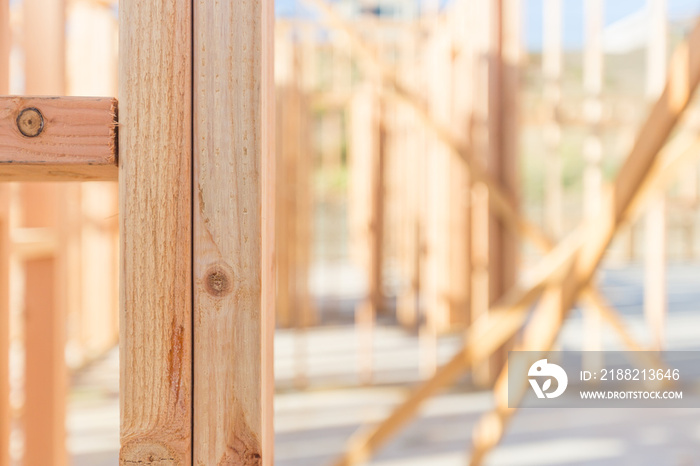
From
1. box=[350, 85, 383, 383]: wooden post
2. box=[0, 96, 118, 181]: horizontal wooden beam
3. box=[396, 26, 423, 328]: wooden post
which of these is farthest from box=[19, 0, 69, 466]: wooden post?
box=[396, 26, 423, 328]: wooden post

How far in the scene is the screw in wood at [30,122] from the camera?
17.8 inches

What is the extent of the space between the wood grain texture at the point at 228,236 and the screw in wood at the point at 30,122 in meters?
0.13

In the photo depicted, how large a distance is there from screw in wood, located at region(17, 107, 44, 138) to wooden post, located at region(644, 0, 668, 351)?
13.7ft

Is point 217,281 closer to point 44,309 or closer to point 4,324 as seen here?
point 4,324

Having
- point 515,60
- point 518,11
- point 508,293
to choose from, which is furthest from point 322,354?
point 518,11

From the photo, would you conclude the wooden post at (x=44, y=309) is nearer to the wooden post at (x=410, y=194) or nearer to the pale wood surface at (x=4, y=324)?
the pale wood surface at (x=4, y=324)

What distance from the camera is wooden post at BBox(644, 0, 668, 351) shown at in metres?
3.86

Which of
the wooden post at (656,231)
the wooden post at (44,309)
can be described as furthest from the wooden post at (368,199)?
the wooden post at (44,309)

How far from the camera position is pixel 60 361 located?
1.51 meters

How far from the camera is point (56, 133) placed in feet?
1.49

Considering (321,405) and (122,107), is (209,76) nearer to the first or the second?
(122,107)

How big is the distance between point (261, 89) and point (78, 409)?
389cm

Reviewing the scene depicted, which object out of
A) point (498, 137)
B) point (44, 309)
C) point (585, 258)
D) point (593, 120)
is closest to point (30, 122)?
point (44, 309)

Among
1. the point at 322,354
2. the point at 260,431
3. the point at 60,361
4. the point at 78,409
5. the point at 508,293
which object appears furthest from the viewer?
the point at 322,354
